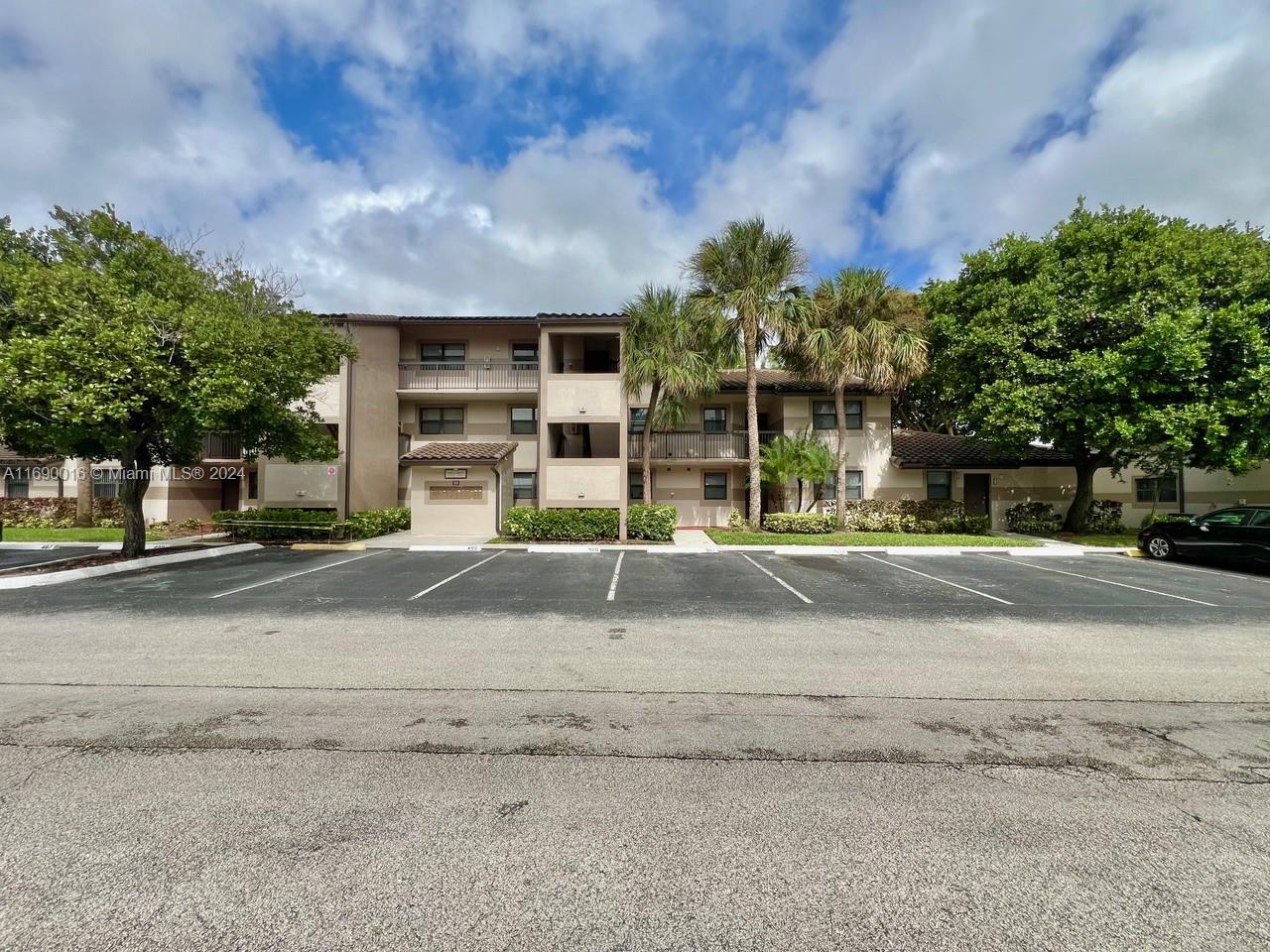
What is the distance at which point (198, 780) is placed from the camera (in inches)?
143

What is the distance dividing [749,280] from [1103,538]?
1568cm

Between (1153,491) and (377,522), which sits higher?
(1153,491)

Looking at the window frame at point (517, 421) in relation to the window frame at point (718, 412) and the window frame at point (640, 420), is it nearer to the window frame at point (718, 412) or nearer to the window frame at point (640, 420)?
the window frame at point (640, 420)

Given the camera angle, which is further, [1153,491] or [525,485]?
[1153,491]

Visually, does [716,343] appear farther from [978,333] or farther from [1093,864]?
[1093,864]

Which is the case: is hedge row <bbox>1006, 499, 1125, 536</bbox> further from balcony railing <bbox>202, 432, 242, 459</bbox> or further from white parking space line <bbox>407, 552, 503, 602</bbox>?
balcony railing <bbox>202, 432, 242, 459</bbox>

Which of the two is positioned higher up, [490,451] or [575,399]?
[575,399]

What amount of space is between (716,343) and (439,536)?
1206 cm

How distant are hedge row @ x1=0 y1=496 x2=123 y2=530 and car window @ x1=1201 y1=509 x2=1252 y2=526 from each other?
36.9m

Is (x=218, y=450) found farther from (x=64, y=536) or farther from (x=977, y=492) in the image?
(x=977, y=492)

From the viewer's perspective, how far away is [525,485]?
944 inches

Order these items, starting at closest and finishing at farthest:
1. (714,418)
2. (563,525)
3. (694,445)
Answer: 1. (563,525)
2. (694,445)
3. (714,418)

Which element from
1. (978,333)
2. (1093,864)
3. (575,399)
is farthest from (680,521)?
(1093,864)

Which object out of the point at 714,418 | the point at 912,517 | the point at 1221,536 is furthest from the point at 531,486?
the point at 1221,536
